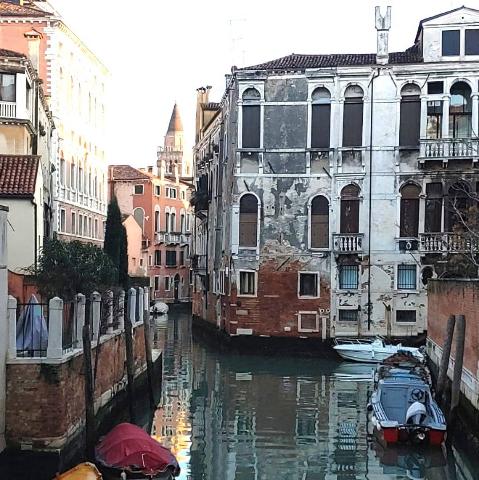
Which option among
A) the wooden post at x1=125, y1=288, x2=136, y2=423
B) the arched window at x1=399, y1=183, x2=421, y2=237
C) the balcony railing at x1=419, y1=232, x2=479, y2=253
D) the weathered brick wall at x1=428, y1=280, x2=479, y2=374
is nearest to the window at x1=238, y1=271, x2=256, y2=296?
the arched window at x1=399, y1=183, x2=421, y2=237

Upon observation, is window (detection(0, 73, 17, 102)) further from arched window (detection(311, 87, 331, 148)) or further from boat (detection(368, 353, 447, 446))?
arched window (detection(311, 87, 331, 148))

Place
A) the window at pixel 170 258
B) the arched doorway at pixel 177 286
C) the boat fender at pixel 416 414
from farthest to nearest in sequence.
A: the arched doorway at pixel 177 286 → the window at pixel 170 258 → the boat fender at pixel 416 414

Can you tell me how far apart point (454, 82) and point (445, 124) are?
118 centimetres

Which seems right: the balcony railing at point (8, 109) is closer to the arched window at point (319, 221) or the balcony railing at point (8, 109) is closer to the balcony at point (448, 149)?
the arched window at point (319, 221)

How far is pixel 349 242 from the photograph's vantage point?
892 inches

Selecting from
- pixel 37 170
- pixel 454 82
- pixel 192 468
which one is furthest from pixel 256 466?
pixel 454 82

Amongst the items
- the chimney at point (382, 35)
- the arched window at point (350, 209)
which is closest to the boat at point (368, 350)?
the arched window at point (350, 209)

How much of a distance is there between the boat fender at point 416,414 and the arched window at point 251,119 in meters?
12.6

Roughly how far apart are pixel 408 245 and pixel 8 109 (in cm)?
1152

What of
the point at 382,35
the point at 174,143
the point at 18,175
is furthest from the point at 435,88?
the point at 174,143

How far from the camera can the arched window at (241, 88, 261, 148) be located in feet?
76.4

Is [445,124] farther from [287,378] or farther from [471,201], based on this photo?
[287,378]

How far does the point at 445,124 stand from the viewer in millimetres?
22031

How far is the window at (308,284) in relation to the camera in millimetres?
23047
